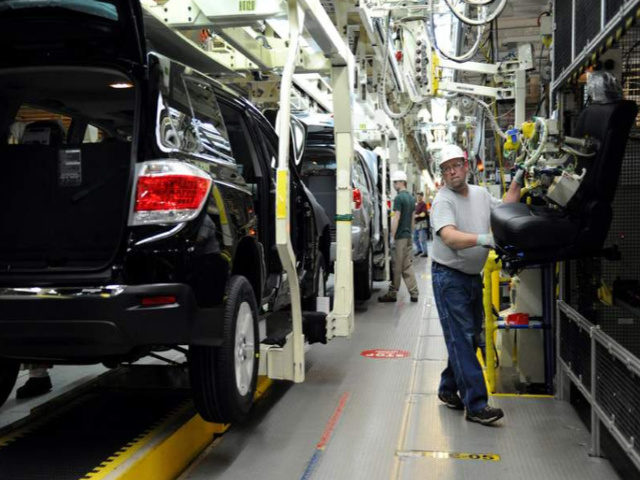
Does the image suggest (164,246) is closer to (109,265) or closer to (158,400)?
(109,265)

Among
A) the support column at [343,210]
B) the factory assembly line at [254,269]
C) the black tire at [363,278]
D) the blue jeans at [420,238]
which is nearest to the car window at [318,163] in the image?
the black tire at [363,278]

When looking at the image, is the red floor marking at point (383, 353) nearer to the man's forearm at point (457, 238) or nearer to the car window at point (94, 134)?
the man's forearm at point (457, 238)

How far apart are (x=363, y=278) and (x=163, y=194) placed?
6.15 meters

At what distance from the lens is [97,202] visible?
11.0ft

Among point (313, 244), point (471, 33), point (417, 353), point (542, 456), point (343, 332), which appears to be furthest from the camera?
point (471, 33)

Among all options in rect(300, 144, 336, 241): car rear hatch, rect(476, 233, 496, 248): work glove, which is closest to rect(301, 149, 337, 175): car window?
rect(300, 144, 336, 241): car rear hatch

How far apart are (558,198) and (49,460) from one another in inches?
117

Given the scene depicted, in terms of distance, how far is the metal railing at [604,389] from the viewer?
10.1 ft

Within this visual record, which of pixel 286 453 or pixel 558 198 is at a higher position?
pixel 558 198

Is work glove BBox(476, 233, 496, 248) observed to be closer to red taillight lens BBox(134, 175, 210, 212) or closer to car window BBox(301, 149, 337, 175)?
red taillight lens BBox(134, 175, 210, 212)

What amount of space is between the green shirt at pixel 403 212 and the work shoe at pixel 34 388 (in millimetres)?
5617

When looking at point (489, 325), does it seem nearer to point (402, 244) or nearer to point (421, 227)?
point (402, 244)

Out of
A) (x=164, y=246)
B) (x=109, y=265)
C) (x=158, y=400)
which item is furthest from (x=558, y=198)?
(x=158, y=400)

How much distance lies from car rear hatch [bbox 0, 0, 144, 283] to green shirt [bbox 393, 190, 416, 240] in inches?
246
